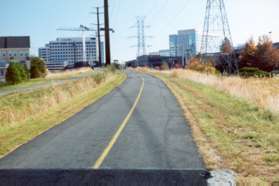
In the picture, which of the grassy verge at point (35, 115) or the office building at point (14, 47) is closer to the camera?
the grassy verge at point (35, 115)

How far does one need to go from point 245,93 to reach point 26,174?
694 inches

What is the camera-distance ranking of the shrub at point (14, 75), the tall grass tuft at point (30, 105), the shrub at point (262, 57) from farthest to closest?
the shrub at point (262, 57) < the shrub at point (14, 75) < the tall grass tuft at point (30, 105)

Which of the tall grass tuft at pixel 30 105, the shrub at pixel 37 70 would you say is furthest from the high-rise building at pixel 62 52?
the tall grass tuft at pixel 30 105

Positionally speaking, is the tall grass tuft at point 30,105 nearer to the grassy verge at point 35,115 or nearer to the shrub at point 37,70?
the grassy verge at point 35,115

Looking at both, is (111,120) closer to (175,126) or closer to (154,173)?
(175,126)

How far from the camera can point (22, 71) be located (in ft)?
165

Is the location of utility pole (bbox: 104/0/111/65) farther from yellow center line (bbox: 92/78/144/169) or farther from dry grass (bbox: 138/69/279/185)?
yellow center line (bbox: 92/78/144/169)

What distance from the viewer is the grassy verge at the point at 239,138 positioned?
26.1 ft

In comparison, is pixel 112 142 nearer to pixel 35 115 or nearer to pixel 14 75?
pixel 35 115

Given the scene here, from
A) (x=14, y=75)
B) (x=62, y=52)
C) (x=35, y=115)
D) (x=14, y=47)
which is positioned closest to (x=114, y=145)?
(x=35, y=115)

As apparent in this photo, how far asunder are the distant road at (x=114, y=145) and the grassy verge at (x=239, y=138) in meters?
0.41

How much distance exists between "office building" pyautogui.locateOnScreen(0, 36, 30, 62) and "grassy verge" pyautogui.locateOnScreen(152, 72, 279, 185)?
132 meters

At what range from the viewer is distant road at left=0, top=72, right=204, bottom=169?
8.57 m

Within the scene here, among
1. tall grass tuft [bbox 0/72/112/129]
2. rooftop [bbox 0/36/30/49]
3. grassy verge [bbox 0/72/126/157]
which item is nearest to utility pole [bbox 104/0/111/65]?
tall grass tuft [bbox 0/72/112/129]
